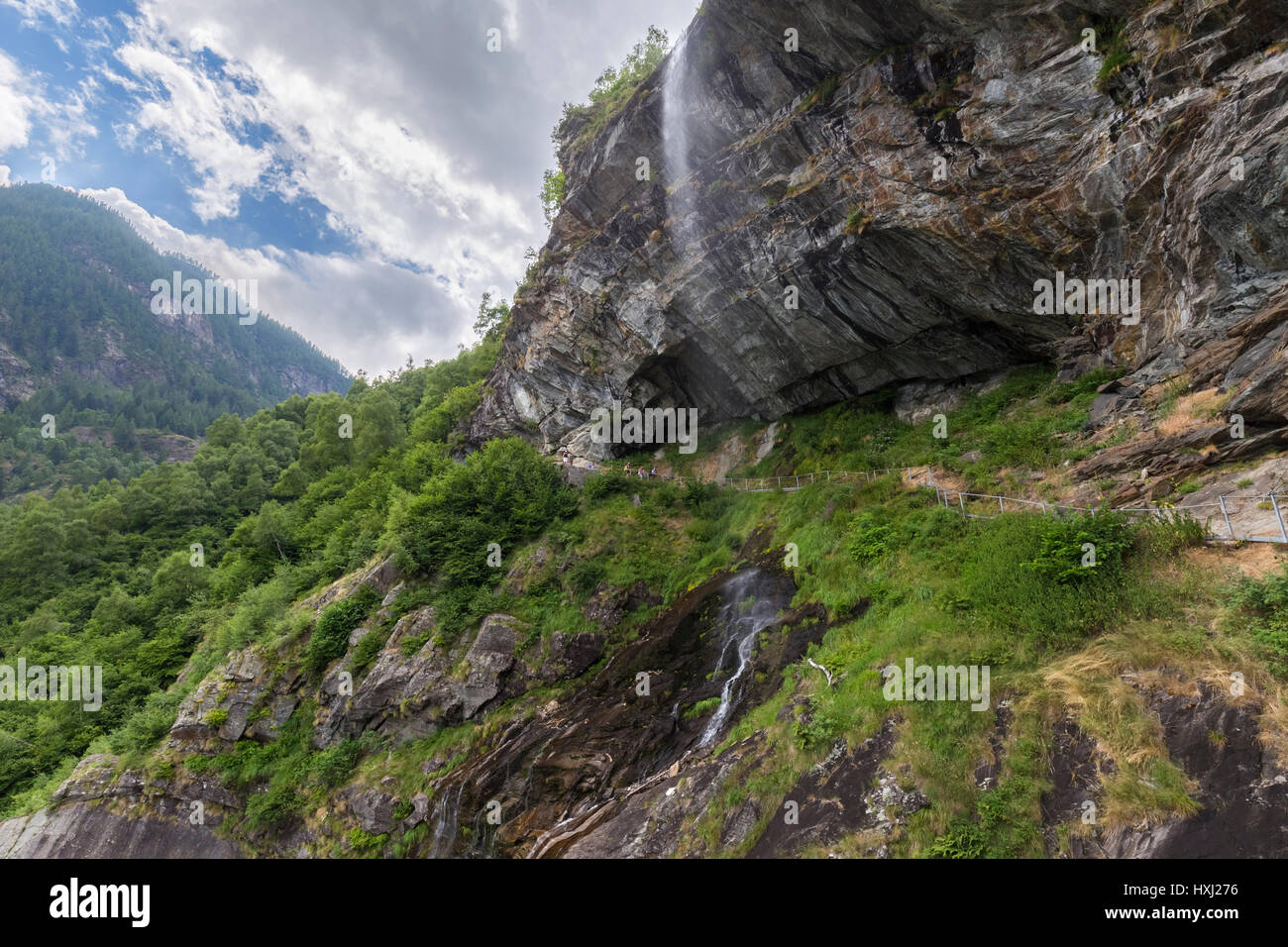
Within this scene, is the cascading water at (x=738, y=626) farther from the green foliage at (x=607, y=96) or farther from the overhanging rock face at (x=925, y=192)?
the green foliage at (x=607, y=96)

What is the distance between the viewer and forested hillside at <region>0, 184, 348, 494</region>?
104188 millimetres

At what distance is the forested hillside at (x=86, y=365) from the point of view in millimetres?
104188

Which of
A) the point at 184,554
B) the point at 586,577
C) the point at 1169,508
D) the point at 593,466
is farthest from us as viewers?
the point at 184,554

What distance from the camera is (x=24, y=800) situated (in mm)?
19047

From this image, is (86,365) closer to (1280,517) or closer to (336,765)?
(336,765)

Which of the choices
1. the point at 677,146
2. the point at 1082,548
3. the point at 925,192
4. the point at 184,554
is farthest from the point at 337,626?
the point at 925,192

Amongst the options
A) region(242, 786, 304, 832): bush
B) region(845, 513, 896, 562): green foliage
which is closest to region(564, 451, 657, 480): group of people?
region(845, 513, 896, 562): green foliage

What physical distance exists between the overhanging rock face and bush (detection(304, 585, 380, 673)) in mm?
16555

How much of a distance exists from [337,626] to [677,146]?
24.0 meters

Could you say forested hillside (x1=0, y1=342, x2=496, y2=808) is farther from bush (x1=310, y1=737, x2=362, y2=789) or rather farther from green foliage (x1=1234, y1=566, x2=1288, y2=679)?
green foliage (x1=1234, y1=566, x2=1288, y2=679)

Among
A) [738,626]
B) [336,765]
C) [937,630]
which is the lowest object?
[336,765]

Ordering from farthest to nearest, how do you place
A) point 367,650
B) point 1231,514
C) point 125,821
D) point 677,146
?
1. point 677,146
2. point 367,650
3. point 125,821
4. point 1231,514

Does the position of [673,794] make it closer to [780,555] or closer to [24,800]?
[780,555]

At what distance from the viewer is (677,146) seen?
72.3 feet
